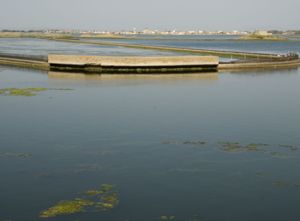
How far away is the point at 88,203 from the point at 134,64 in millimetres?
43210

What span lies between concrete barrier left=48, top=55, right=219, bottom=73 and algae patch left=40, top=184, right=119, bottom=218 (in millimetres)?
42163

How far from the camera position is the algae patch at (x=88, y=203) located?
45.7 ft

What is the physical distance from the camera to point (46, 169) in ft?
58.9

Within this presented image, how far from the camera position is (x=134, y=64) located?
5681 centimetres

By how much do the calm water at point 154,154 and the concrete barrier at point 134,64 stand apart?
18.5 metres

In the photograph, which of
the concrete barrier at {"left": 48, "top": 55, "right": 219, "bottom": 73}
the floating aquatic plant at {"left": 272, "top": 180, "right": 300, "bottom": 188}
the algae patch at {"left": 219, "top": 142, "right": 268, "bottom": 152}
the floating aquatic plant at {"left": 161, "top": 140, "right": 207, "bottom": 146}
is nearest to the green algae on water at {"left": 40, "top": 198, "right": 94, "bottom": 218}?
the floating aquatic plant at {"left": 272, "top": 180, "right": 300, "bottom": 188}

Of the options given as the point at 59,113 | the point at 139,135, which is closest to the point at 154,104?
the point at 59,113

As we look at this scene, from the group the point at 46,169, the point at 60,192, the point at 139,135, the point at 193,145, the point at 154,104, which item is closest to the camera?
the point at 60,192

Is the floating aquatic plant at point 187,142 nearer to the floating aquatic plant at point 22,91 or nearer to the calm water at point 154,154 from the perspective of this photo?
the calm water at point 154,154

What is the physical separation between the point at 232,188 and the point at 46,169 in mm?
7405

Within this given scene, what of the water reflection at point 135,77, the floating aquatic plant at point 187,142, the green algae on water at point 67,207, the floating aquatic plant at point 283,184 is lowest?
the floating aquatic plant at point 283,184

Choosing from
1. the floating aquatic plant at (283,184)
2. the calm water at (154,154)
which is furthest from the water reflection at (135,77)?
the floating aquatic plant at (283,184)

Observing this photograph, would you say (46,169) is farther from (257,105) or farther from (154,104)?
(257,105)

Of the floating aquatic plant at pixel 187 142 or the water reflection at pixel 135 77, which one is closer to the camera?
the floating aquatic plant at pixel 187 142
